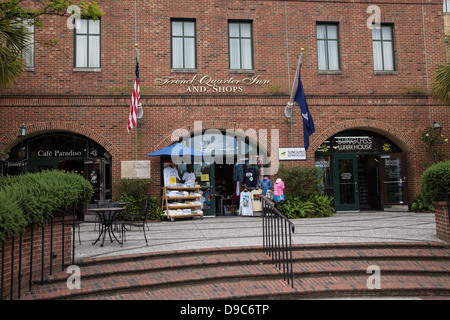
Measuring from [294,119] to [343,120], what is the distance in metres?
1.75

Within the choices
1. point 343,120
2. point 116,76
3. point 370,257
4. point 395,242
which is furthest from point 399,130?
point 116,76

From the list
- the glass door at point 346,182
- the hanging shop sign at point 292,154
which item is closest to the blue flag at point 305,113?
the hanging shop sign at point 292,154

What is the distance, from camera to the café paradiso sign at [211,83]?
12312 millimetres

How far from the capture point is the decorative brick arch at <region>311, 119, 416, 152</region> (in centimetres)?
1272

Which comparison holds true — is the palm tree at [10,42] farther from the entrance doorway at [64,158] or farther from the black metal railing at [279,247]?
the black metal railing at [279,247]

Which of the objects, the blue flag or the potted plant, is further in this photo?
the blue flag

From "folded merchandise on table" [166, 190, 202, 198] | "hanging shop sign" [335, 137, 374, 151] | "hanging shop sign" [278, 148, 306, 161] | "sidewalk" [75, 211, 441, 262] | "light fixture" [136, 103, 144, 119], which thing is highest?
"light fixture" [136, 103, 144, 119]

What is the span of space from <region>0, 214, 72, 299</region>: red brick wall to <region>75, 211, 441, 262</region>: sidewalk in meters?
0.41

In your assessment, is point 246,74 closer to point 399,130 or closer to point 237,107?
point 237,107

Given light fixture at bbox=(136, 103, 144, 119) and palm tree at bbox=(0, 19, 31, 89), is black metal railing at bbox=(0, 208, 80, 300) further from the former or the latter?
light fixture at bbox=(136, 103, 144, 119)

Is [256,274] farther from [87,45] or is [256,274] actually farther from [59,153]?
[87,45]

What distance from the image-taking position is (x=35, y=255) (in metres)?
5.29

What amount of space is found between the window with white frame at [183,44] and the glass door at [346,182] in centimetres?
630

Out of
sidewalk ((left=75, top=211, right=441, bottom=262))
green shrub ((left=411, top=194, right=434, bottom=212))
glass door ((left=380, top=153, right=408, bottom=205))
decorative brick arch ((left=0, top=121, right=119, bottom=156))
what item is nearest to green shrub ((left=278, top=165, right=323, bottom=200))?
sidewalk ((left=75, top=211, right=441, bottom=262))
